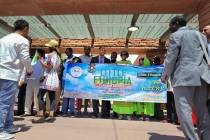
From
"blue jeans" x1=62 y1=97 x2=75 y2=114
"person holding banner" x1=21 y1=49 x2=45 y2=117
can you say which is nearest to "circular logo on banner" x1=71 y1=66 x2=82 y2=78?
"blue jeans" x1=62 y1=97 x2=75 y2=114

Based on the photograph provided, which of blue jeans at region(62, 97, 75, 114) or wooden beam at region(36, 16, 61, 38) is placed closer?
blue jeans at region(62, 97, 75, 114)

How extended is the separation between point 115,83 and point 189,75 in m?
3.50

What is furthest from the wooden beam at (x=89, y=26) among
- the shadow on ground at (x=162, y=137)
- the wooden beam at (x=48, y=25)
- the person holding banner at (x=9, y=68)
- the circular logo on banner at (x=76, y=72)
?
the shadow on ground at (x=162, y=137)

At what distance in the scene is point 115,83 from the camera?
748 cm

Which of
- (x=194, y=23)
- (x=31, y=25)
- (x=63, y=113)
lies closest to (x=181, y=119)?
(x=63, y=113)

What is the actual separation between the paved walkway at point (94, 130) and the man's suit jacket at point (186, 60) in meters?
1.38

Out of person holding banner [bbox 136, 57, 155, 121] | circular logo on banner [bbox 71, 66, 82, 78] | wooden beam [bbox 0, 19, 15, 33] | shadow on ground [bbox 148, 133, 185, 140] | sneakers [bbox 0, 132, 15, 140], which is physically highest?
wooden beam [bbox 0, 19, 15, 33]

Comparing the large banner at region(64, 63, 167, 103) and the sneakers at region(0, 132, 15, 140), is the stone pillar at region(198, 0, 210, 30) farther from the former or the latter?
the sneakers at region(0, 132, 15, 140)

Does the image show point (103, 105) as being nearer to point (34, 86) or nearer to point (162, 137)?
point (34, 86)

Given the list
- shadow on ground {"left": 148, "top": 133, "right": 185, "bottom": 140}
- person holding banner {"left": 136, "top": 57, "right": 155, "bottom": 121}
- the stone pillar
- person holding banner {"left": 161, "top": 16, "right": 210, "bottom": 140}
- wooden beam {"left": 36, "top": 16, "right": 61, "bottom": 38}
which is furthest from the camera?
wooden beam {"left": 36, "top": 16, "right": 61, "bottom": 38}

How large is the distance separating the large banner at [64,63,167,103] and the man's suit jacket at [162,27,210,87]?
305 cm

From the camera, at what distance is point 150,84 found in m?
7.40

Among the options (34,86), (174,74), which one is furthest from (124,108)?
(174,74)

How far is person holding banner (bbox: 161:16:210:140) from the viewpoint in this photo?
4.10 metres
